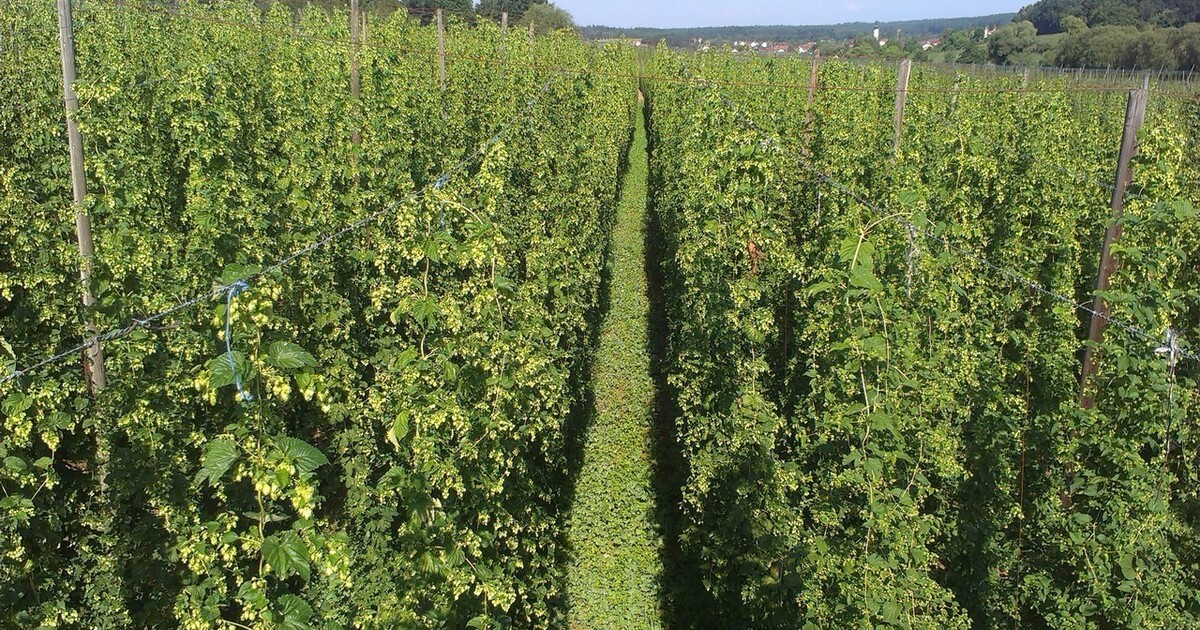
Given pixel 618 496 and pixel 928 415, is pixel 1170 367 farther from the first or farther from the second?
pixel 618 496

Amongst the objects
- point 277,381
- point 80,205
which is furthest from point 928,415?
point 80,205

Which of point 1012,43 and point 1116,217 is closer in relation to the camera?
point 1116,217

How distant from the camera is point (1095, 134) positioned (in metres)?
9.96

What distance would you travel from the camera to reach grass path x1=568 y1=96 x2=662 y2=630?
217 inches

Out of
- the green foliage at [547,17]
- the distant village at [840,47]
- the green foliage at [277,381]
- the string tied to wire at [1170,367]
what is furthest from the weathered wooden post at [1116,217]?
the green foliage at [547,17]

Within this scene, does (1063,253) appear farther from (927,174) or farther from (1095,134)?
(1095,134)

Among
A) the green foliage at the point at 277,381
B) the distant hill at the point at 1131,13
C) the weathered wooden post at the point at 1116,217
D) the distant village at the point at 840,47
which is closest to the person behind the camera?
the green foliage at the point at 277,381

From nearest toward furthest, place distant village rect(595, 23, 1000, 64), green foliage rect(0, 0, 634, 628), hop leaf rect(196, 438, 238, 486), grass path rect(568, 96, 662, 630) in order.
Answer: hop leaf rect(196, 438, 238, 486) → green foliage rect(0, 0, 634, 628) → grass path rect(568, 96, 662, 630) → distant village rect(595, 23, 1000, 64)

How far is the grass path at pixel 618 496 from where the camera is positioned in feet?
18.1

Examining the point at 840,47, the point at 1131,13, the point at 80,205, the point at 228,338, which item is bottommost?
the point at 228,338

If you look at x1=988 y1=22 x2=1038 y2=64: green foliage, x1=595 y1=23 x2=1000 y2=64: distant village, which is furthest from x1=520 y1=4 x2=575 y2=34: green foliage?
x1=988 y1=22 x2=1038 y2=64: green foliage

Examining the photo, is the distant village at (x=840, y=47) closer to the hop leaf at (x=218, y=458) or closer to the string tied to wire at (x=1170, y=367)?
the string tied to wire at (x=1170, y=367)

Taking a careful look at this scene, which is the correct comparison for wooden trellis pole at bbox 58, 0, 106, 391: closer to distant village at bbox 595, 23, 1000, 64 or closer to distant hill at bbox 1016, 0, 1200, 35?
distant village at bbox 595, 23, 1000, 64

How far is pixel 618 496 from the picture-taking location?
21.9ft
